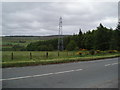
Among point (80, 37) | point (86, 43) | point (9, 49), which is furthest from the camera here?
point (80, 37)

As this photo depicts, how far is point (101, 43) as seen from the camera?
67438 mm

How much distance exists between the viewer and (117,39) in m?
60.1

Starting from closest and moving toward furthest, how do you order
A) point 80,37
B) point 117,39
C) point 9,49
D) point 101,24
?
point 9,49, point 117,39, point 101,24, point 80,37

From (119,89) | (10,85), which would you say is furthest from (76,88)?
(10,85)

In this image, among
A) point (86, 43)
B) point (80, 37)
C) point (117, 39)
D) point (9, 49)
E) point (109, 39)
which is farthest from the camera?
point (80, 37)

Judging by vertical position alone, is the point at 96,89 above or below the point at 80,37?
below

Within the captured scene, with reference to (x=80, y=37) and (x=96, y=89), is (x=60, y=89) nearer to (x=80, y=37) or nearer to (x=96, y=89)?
(x=96, y=89)

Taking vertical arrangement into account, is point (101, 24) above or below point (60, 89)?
above

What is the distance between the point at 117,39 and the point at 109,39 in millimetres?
6740

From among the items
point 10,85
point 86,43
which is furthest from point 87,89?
point 86,43

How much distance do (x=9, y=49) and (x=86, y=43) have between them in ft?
202

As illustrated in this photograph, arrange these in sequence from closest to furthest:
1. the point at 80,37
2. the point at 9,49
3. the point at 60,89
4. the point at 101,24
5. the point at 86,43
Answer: the point at 60,89 → the point at 9,49 → the point at 101,24 → the point at 86,43 → the point at 80,37

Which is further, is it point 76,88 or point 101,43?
point 101,43

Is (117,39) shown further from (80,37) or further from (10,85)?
(10,85)
